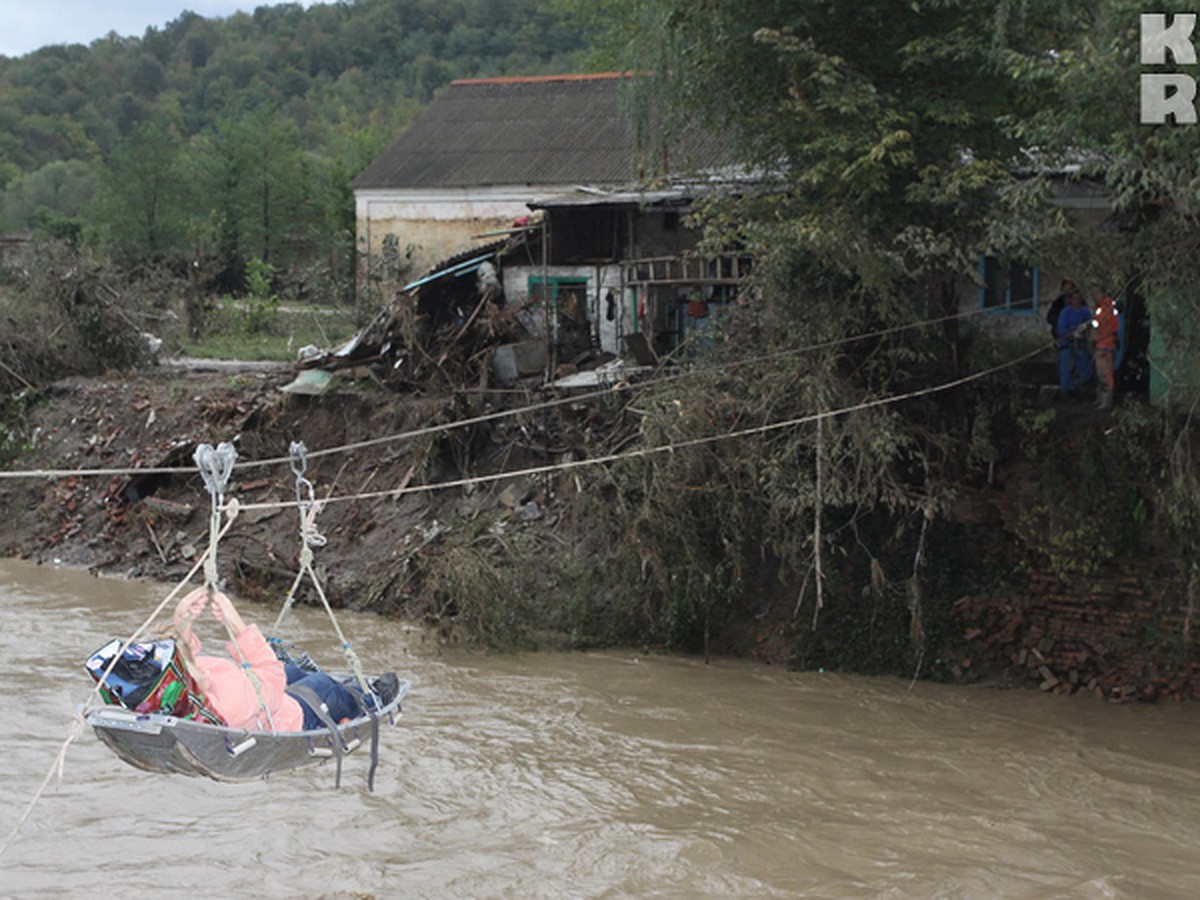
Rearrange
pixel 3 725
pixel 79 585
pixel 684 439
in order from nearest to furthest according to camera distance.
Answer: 1. pixel 3 725
2. pixel 684 439
3. pixel 79 585

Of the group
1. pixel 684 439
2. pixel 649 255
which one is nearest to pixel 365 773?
pixel 684 439

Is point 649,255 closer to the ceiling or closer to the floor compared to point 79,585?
closer to the ceiling

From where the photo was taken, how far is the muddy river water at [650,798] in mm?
9664

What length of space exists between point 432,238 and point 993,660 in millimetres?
18144

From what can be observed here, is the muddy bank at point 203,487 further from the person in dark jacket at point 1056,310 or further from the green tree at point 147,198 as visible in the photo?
the green tree at point 147,198

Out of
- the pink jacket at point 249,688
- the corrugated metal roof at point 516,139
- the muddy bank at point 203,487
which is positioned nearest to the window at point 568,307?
the muddy bank at point 203,487

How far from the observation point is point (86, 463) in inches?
824

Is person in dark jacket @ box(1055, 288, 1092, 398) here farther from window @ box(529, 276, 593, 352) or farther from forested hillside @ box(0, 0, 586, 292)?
forested hillside @ box(0, 0, 586, 292)

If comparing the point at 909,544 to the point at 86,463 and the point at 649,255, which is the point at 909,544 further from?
the point at 86,463

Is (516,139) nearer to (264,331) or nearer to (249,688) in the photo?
(264,331)

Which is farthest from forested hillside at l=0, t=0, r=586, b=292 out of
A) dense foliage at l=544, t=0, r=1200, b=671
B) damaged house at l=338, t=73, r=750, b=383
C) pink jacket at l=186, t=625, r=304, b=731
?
pink jacket at l=186, t=625, r=304, b=731

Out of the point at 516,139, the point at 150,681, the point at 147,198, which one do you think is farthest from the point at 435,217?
the point at 150,681

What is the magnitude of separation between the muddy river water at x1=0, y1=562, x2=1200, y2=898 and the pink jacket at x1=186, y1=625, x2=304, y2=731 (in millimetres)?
1951

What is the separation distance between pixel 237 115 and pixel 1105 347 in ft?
154
